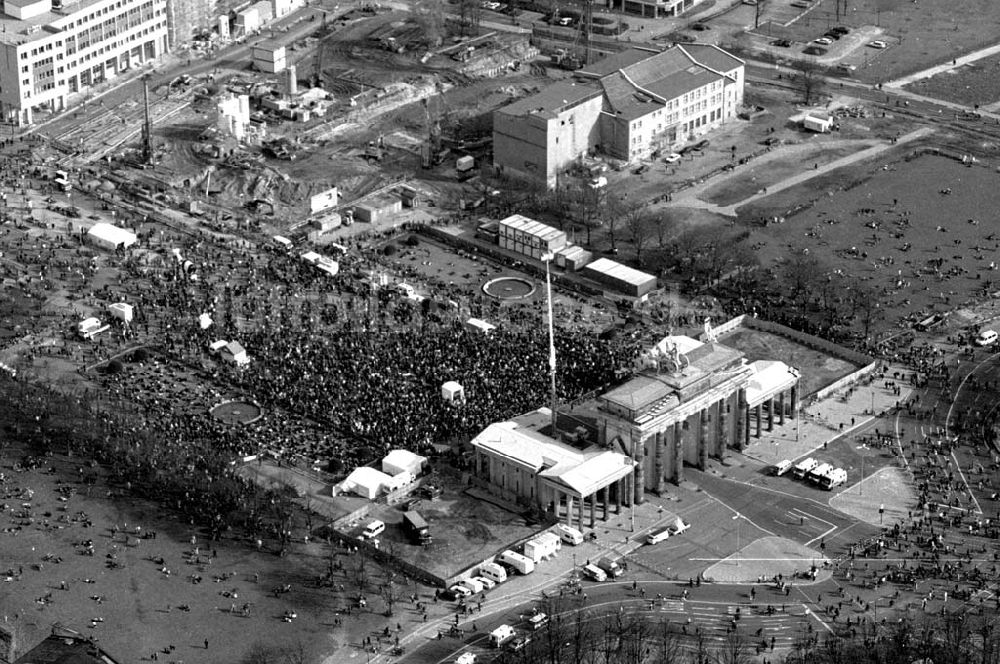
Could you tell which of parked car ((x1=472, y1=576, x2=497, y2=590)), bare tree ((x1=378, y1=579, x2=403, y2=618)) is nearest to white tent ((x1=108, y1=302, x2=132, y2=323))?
bare tree ((x1=378, y1=579, x2=403, y2=618))

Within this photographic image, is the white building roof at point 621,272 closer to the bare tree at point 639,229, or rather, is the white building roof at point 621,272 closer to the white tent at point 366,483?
the bare tree at point 639,229

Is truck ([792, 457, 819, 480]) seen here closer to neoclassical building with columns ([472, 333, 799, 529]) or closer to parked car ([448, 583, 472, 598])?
neoclassical building with columns ([472, 333, 799, 529])

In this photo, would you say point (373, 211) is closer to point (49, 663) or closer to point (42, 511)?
point (42, 511)

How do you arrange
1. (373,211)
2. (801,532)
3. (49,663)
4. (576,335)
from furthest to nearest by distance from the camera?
(373,211)
(576,335)
(801,532)
(49,663)

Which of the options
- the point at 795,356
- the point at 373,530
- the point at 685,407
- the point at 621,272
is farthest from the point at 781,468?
the point at 621,272

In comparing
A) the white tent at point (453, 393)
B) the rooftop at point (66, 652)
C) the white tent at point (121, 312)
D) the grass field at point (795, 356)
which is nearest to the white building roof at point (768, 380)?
the grass field at point (795, 356)

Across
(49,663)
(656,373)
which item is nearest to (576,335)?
(656,373)

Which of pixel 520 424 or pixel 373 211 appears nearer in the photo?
pixel 520 424

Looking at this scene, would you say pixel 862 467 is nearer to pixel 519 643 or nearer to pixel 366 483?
pixel 519 643
